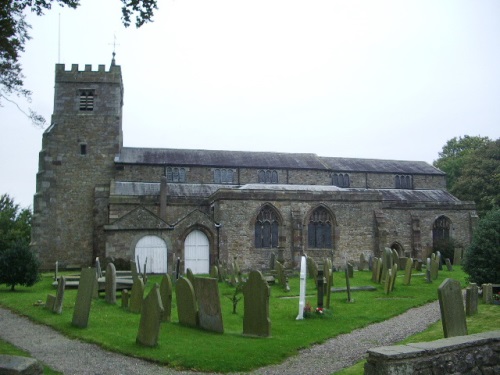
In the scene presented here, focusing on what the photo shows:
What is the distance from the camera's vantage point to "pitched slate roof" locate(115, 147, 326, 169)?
34438mm

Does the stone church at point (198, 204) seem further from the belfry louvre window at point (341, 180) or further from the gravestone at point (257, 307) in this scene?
the gravestone at point (257, 307)

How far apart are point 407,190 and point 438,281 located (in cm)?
1876

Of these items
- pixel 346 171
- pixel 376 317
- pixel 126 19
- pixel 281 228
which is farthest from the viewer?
pixel 346 171

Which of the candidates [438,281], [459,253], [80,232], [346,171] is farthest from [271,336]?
[346,171]

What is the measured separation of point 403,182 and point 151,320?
3263cm

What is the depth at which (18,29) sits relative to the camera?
10570 millimetres

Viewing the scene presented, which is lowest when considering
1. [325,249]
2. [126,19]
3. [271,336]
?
[271,336]

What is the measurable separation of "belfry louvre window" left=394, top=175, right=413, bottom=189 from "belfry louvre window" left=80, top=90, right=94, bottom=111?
22.4m

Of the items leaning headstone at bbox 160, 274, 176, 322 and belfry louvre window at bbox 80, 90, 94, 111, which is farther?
belfry louvre window at bbox 80, 90, 94, 111

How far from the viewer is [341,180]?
123ft

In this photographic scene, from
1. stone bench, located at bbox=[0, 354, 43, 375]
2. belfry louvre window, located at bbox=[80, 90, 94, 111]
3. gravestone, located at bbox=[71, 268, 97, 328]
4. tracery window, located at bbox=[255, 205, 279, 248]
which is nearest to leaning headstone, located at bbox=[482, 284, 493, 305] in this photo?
gravestone, located at bbox=[71, 268, 97, 328]

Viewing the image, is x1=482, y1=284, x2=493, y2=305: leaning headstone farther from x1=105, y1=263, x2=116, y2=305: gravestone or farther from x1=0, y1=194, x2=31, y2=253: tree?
x1=0, y1=194, x2=31, y2=253: tree

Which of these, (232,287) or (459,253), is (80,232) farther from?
(459,253)

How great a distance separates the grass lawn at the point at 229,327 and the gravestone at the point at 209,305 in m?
0.20
